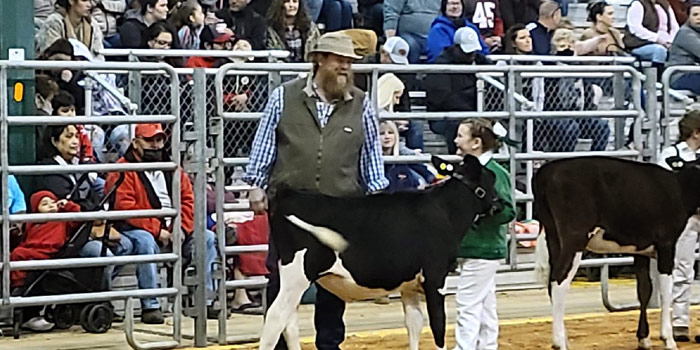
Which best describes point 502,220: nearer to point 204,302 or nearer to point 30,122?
point 204,302

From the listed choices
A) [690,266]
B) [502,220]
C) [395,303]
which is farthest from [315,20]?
[502,220]

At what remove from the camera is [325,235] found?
859 cm

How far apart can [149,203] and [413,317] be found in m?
2.73

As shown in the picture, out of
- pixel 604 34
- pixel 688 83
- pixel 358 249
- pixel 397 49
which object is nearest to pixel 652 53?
pixel 604 34

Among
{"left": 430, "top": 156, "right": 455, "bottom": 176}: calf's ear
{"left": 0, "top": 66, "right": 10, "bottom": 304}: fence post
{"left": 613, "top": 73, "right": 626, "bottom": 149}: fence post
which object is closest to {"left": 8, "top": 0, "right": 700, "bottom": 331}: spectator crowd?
{"left": 0, "top": 66, "right": 10, "bottom": 304}: fence post

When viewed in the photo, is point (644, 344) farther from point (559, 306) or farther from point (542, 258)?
point (542, 258)

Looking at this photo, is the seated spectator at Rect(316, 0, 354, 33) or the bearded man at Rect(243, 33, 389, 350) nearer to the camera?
the bearded man at Rect(243, 33, 389, 350)

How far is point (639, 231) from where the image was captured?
10.5 m

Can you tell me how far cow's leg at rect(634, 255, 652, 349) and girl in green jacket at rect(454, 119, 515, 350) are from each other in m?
1.66

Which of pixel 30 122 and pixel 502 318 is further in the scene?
pixel 502 318

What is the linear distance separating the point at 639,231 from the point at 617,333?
1.14 m

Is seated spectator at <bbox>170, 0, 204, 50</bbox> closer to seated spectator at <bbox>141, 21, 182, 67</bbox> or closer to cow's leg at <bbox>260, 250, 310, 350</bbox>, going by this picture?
seated spectator at <bbox>141, 21, 182, 67</bbox>

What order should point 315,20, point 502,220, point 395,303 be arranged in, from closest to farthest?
point 502,220 < point 395,303 < point 315,20

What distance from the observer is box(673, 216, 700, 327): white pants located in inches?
437
